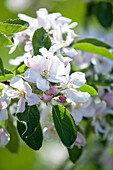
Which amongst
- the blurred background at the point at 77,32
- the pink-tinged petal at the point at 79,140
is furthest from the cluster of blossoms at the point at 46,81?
the blurred background at the point at 77,32

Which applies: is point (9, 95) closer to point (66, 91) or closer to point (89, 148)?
point (66, 91)

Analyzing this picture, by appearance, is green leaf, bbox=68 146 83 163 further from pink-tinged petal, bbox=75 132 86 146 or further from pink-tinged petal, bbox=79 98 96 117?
pink-tinged petal, bbox=79 98 96 117

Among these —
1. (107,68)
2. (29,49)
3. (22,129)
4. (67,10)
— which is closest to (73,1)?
(67,10)

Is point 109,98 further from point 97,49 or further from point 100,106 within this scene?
point 97,49

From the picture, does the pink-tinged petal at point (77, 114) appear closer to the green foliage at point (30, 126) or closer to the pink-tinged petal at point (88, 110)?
the pink-tinged petal at point (88, 110)

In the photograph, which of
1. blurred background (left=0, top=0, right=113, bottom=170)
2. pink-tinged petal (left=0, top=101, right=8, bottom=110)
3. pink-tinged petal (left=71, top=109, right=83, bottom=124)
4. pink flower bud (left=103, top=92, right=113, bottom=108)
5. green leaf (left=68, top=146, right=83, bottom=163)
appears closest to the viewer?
pink-tinged petal (left=0, top=101, right=8, bottom=110)

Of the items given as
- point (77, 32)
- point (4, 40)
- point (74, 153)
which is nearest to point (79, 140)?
point (74, 153)

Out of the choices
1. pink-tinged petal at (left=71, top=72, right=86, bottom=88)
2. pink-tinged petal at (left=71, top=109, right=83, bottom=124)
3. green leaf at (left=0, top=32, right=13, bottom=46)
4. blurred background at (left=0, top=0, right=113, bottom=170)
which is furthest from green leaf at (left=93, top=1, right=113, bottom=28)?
green leaf at (left=0, top=32, right=13, bottom=46)
